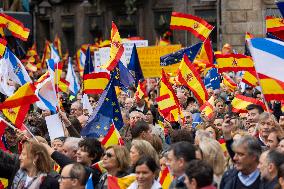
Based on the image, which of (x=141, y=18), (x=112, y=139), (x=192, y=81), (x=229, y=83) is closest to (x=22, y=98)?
(x=112, y=139)

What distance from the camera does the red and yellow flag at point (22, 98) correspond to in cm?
1449

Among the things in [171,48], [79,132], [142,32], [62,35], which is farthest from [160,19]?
[79,132]

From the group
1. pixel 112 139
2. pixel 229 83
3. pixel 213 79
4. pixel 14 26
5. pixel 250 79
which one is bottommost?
pixel 229 83

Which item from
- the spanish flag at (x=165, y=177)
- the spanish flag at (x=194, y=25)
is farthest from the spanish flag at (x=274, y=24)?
the spanish flag at (x=165, y=177)

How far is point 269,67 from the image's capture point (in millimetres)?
12703

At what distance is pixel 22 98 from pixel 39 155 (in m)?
3.00

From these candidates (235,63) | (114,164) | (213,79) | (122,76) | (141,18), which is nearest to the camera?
(114,164)

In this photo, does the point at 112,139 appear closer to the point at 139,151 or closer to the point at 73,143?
the point at 73,143

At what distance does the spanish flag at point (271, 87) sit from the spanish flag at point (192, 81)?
5541 mm

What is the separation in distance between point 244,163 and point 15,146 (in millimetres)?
4696

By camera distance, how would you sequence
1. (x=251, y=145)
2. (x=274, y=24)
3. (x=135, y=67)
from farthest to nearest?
(x=135, y=67) < (x=274, y=24) < (x=251, y=145)

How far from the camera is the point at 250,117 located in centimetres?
1448

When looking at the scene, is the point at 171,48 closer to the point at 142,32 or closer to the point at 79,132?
the point at 79,132

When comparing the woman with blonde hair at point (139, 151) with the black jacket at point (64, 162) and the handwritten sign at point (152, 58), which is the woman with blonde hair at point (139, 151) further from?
the handwritten sign at point (152, 58)
